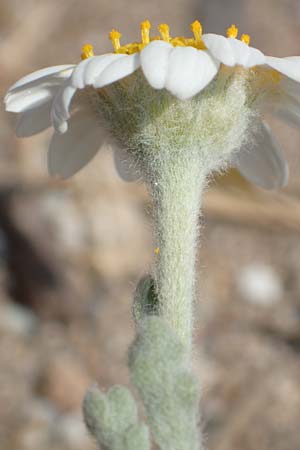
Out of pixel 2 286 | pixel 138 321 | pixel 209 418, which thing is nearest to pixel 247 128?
pixel 138 321

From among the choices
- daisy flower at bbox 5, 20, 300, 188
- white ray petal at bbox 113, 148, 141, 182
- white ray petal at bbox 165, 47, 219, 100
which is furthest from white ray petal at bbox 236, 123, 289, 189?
white ray petal at bbox 165, 47, 219, 100

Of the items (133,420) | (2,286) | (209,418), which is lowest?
(133,420)

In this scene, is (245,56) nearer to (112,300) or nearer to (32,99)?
(32,99)

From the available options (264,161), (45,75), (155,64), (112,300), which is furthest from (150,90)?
(112,300)

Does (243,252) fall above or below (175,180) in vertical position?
above

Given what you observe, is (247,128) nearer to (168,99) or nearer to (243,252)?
(168,99)

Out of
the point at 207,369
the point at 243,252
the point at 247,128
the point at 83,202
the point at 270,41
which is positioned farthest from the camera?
the point at 270,41

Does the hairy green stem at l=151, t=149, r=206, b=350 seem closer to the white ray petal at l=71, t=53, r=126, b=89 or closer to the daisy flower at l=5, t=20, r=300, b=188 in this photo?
the daisy flower at l=5, t=20, r=300, b=188
